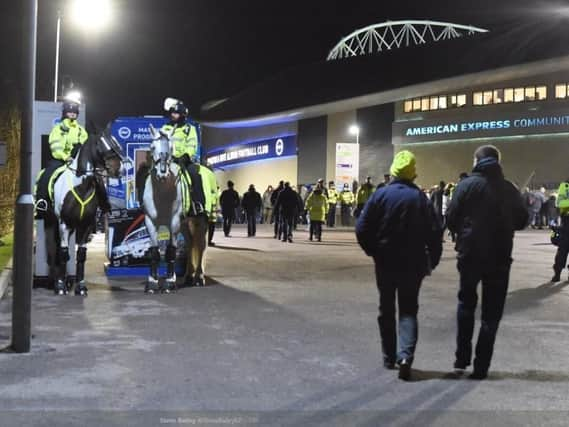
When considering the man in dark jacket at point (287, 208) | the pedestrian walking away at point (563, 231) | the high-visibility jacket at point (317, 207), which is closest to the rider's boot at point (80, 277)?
the pedestrian walking away at point (563, 231)

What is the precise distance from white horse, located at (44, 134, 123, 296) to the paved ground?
546 millimetres

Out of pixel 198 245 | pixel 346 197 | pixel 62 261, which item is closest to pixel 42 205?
pixel 62 261

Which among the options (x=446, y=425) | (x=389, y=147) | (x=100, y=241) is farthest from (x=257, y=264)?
(x=389, y=147)

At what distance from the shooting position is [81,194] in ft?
36.8

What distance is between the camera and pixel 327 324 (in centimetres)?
937

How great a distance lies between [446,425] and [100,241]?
20143 millimetres

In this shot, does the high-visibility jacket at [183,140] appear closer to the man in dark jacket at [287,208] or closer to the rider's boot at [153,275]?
the rider's boot at [153,275]

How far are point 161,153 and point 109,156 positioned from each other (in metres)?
0.72

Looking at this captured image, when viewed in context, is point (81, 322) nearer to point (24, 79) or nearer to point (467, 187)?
point (24, 79)

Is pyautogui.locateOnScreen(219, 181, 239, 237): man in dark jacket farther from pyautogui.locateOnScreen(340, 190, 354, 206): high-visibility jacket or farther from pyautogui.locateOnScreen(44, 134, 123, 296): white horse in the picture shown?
pyautogui.locateOnScreen(44, 134, 123, 296): white horse

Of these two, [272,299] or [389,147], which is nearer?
[272,299]

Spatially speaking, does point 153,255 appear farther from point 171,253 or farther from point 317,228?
point 317,228

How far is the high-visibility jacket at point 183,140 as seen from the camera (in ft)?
39.8

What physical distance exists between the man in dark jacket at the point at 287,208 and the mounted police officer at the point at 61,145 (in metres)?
13.4
